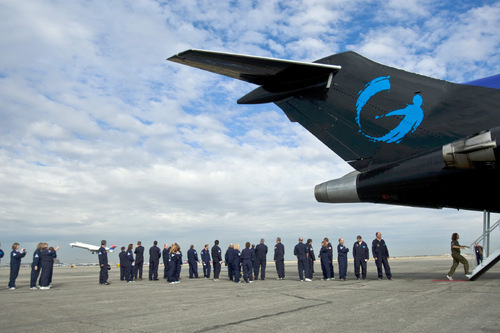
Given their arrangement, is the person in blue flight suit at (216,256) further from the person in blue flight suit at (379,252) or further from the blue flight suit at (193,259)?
the person in blue flight suit at (379,252)

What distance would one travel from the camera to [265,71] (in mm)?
8023

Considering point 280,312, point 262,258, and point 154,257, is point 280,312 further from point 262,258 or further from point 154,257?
point 154,257

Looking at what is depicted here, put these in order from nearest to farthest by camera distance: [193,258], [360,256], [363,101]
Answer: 1. [363,101]
2. [360,256]
3. [193,258]

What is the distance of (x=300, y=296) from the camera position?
27.2 ft

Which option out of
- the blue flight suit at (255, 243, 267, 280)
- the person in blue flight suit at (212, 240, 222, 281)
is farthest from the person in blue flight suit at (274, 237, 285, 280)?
Result: the person in blue flight suit at (212, 240, 222, 281)

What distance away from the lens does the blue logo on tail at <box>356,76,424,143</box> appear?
7633mm

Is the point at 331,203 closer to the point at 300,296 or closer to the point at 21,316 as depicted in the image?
the point at 300,296

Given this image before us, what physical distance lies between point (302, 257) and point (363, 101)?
7242mm

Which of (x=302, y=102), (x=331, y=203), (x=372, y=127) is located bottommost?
(x=331, y=203)

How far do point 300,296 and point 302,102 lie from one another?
4.44 meters

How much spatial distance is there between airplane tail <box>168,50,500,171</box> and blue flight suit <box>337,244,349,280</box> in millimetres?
5924

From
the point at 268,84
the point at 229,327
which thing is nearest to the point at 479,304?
the point at 229,327

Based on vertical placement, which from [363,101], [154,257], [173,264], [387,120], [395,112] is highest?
[363,101]

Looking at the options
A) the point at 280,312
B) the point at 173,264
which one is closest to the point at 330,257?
the point at 173,264
